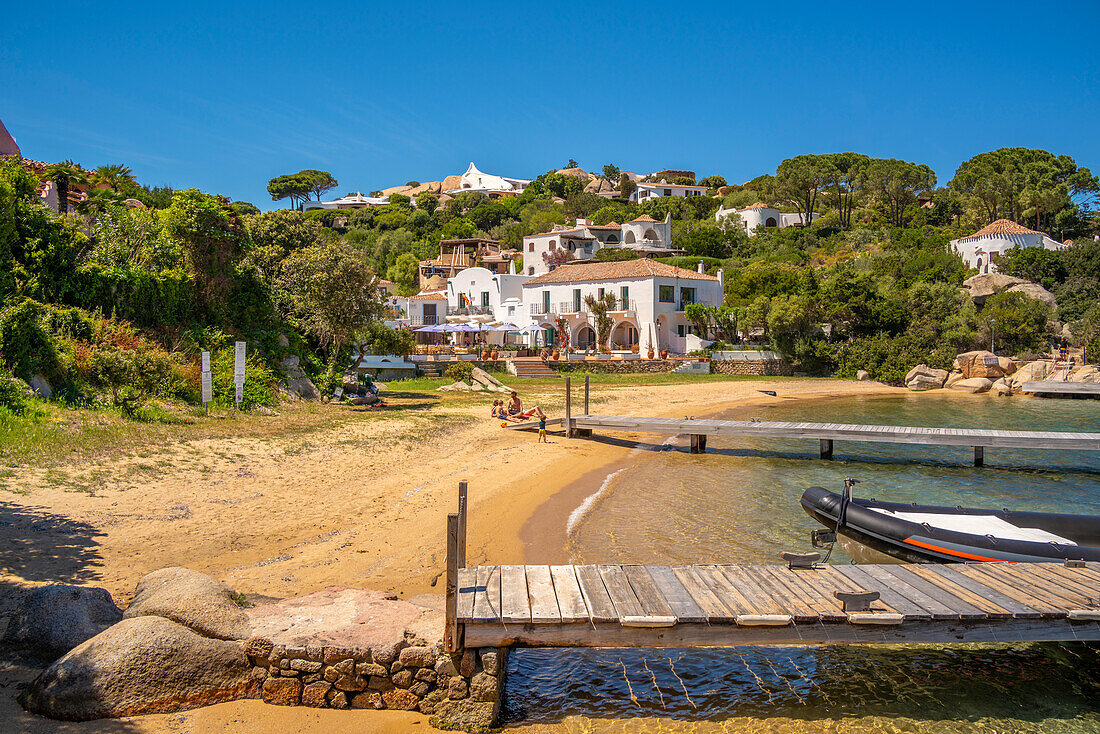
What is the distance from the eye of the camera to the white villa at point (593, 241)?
228 ft

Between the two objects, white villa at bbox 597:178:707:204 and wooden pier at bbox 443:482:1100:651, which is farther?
white villa at bbox 597:178:707:204

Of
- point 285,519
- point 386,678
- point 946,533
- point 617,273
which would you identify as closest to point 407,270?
point 617,273

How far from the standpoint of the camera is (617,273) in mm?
49906

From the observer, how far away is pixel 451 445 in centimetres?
1745

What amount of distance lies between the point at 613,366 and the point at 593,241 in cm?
3495

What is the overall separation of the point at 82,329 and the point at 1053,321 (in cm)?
5788

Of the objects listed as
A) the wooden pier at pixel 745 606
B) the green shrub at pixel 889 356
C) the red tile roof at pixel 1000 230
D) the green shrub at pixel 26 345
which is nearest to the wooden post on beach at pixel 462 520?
the wooden pier at pixel 745 606

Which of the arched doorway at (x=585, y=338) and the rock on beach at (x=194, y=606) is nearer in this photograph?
the rock on beach at (x=194, y=606)

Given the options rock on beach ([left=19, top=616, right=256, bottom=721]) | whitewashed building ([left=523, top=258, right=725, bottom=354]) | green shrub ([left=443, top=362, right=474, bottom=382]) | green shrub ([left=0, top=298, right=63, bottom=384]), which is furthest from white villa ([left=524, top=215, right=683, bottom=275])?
rock on beach ([left=19, top=616, right=256, bottom=721])

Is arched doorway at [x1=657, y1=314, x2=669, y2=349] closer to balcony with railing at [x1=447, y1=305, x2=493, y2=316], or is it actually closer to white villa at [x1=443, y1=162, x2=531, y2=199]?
balcony with railing at [x1=447, y1=305, x2=493, y2=316]

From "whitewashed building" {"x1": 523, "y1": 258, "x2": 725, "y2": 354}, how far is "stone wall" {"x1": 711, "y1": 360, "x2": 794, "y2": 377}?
3.96 m

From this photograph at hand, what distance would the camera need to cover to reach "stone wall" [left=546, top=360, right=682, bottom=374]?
4078 centimetres

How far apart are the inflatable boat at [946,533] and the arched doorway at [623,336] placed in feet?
128

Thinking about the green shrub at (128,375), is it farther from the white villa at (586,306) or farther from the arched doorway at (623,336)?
the arched doorway at (623,336)
